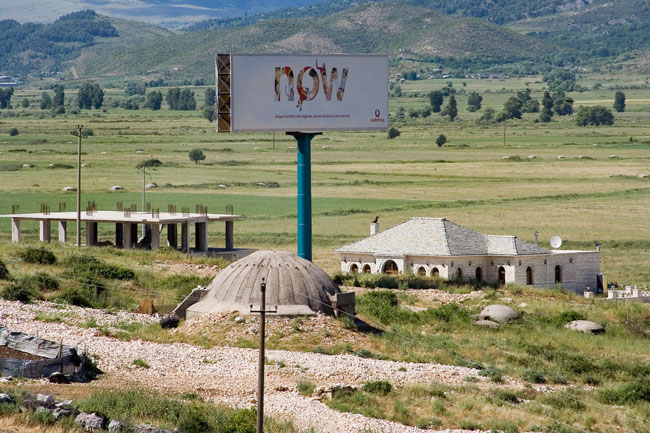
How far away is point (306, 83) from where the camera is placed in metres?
51.0

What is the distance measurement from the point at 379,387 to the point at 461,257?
25.2m

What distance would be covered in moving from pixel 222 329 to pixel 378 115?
1729 cm

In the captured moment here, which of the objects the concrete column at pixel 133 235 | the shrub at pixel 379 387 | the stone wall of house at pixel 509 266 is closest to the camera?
the shrub at pixel 379 387

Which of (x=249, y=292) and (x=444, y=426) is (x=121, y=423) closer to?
(x=444, y=426)

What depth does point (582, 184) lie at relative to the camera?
4400 inches

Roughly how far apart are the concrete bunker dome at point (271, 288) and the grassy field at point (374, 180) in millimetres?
19299

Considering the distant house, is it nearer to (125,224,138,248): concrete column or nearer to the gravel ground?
(125,224,138,248): concrete column

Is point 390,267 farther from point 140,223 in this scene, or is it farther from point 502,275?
point 140,223

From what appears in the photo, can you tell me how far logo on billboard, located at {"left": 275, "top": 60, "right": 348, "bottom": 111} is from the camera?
5050cm

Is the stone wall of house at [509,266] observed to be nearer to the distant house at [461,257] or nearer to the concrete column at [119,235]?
the distant house at [461,257]

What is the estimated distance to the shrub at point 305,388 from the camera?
31656mm

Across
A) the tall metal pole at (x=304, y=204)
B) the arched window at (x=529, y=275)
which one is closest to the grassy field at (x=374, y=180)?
the arched window at (x=529, y=275)

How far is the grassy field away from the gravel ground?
81.5ft

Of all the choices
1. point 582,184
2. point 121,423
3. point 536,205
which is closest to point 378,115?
point 121,423
